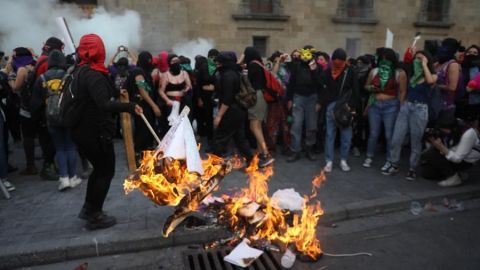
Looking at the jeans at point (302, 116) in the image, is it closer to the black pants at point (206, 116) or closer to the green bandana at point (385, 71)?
the green bandana at point (385, 71)

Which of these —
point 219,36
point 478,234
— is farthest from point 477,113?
point 219,36

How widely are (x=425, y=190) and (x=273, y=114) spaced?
114 inches

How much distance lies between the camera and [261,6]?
16.4 metres

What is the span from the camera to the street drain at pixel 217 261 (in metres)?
3.50

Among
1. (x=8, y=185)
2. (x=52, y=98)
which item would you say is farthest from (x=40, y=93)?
(x=8, y=185)

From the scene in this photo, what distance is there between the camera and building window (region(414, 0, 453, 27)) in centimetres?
1884

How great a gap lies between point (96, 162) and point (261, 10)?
14.1 m

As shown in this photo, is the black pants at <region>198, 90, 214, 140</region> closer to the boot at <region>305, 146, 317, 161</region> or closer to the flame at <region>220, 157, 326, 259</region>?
the boot at <region>305, 146, 317, 161</region>

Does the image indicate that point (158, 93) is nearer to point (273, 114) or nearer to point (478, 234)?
point (273, 114)

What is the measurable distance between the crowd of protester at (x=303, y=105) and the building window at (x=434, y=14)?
14.0 metres

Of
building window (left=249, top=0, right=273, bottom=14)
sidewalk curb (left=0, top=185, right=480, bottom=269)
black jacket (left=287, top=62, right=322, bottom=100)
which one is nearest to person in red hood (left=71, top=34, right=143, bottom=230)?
sidewalk curb (left=0, top=185, right=480, bottom=269)

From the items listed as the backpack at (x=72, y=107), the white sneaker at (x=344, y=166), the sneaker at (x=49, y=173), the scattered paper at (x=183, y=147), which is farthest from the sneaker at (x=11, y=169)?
the white sneaker at (x=344, y=166)

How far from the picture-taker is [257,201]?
4418mm

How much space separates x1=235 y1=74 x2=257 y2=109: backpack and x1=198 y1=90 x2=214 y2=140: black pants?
181 centimetres
